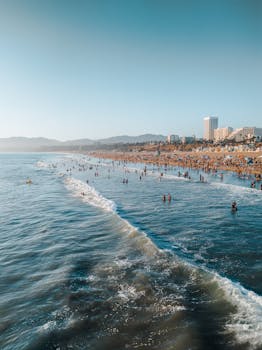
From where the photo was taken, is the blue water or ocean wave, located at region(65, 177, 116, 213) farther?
ocean wave, located at region(65, 177, 116, 213)

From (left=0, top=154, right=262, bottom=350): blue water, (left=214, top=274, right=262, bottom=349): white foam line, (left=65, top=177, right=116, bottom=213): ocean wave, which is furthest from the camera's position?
(left=65, top=177, right=116, bottom=213): ocean wave

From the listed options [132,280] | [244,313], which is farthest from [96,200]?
[244,313]

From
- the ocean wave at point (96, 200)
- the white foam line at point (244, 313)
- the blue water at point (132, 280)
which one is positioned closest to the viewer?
the white foam line at point (244, 313)

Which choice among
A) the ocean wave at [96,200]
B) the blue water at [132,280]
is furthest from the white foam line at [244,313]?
the ocean wave at [96,200]

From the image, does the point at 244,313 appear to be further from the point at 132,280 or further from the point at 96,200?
the point at 96,200

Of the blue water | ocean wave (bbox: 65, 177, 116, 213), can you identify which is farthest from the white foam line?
ocean wave (bbox: 65, 177, 116, 213)

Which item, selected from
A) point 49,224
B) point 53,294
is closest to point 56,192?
point 49,224

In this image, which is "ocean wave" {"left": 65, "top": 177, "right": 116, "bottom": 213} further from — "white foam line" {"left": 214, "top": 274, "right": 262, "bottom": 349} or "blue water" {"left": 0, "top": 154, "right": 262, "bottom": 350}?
"white foam line" {"left": 214, "top": 274, "right": 262, "bottom": 349}

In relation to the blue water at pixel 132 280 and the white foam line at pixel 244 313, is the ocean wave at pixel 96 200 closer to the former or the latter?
the blue water at pixel 132 280

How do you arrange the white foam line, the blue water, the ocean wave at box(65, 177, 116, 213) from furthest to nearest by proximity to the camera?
the ocean wave at box(65, 177, 116, 213)
the blue water
the white foam line
